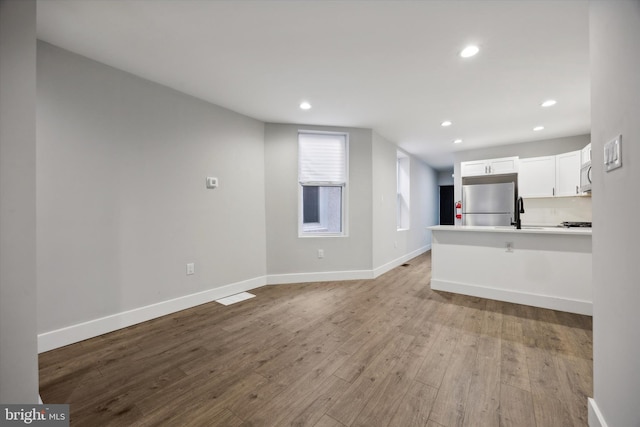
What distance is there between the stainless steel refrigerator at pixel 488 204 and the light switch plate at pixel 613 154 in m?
4.24

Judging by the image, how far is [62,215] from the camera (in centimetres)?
215

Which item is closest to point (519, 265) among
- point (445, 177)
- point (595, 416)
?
point (595, 416)

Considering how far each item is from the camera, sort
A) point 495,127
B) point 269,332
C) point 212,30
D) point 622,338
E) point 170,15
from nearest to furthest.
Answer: point 622,338
point 170,15
point 212,30
point 269,332
point 495,127

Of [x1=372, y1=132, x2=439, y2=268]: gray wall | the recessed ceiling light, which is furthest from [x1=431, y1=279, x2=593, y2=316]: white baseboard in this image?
the recessed ceiling light

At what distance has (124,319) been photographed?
8.18 feet

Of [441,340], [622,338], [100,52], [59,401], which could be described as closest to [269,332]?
[59,401]

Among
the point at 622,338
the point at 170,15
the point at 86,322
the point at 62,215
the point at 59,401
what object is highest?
the point at 170,15

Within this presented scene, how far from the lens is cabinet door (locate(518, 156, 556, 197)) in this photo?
459 cm

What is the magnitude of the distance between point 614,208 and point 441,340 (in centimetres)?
164

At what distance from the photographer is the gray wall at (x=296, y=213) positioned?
395 centimetres

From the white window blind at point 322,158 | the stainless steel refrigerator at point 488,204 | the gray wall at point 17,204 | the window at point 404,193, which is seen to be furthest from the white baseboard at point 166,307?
the stainless steel refrigerator at point 488,204

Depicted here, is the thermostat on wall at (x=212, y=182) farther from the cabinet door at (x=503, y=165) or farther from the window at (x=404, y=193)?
the cabinet door at (x=503, y=165)

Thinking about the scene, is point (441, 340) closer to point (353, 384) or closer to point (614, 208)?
point (353, 384)

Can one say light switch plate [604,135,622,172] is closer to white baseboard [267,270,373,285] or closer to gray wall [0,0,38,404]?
gray wall [0,0,38,404]
